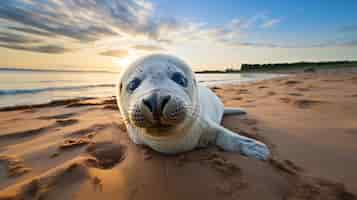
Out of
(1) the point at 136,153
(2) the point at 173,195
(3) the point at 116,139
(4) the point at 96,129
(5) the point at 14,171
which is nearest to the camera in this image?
(2) the point at 173,195

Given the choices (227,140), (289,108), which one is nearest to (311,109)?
(289,108)

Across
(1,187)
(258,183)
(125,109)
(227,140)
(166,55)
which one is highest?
(166,55)

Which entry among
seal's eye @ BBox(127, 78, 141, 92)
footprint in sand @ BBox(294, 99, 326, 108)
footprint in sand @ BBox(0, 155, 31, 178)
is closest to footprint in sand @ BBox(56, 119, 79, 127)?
footprint in sand @ BBox(0, 155, 31, 178)

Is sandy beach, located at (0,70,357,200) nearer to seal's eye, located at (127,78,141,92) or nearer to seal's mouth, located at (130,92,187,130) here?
seal's mouth, located at (130,92,187,130)

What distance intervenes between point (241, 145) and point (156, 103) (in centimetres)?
92

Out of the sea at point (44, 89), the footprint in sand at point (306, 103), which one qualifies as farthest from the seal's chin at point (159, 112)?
the sea at point (44, 89)

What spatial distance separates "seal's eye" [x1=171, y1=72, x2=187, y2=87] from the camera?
1473 mm

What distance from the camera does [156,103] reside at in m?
1.11

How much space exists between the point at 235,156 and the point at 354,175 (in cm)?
78

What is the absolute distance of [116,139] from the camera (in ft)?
6.74

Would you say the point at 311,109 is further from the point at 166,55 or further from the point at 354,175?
the point at 166,55

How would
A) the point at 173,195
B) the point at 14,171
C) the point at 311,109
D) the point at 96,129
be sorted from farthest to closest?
the point at 311,109 → the point at 96,129 → the point at 14,171 → the point at 173,195

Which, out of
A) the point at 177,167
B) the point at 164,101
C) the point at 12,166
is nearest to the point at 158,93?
the point at 164,101

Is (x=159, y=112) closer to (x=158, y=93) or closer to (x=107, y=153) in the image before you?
(x=158, y=93)
